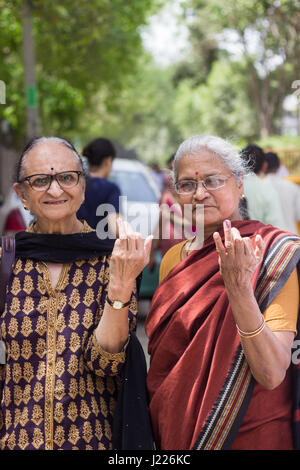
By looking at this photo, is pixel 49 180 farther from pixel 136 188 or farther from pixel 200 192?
pixel 136 188

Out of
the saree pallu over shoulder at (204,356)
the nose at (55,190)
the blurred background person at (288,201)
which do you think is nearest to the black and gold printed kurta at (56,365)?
the saree pallu over shoulder at (204,356)

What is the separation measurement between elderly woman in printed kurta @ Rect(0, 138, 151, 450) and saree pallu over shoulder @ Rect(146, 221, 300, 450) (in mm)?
164

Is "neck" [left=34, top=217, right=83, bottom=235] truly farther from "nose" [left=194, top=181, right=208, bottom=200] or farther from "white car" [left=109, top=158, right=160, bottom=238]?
"white car" [left=109, top=158, right=160, bottom=238]

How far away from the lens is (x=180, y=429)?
239 centimetres

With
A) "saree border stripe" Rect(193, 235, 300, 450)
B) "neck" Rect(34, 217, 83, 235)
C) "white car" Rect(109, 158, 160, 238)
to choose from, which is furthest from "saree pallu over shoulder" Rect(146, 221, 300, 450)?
"white car" Rect(109, 158, 160, 238)

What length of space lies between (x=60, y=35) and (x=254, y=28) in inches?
308

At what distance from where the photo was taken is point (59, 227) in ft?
8.84

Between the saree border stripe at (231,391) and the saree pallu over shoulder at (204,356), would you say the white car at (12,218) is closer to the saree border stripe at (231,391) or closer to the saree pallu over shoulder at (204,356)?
the saree pallu over shoulder at (204,356)

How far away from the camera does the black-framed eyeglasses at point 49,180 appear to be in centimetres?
264

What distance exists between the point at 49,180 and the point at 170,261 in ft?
2.01

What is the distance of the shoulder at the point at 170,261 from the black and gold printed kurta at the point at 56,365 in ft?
1.03

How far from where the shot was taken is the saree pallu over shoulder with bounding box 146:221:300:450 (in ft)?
7.60

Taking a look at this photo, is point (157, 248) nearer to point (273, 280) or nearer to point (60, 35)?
point (273, 280)

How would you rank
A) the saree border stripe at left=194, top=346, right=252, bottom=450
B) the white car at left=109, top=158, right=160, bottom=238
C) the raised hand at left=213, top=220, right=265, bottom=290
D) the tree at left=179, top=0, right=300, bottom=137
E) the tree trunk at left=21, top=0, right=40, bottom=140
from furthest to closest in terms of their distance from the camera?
1. the tree at left=179, top=0, right=300, bottom=137
2. the tree trunk at left=21, top=0, right=40, bottom=140
3. the white car at left=109, top=158, right=160, bottom=238
4. the saree border stripe at left=194, top=346, right=252, bottom=450
5. the raised hand at left=213, top=220, right=265, bottom=290
